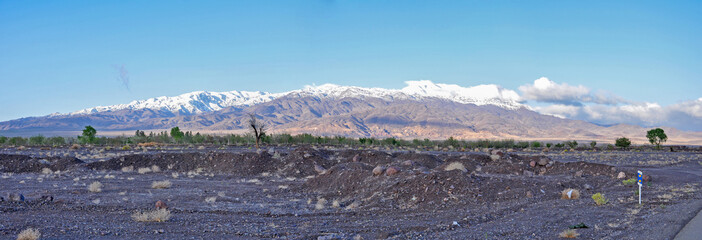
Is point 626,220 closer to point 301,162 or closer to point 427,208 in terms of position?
point 427,208

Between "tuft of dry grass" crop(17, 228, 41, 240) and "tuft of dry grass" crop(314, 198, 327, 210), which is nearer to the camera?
"tuft of dry grass" crop(17, 228, 41, 240)

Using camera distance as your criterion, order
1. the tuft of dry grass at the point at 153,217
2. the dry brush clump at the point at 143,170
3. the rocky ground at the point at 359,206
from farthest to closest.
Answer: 1. the dry brush clump at the point at 143,170
2. the tuft of dry grass at the point at 153,217
3. the rocky ground at the point at 359,206

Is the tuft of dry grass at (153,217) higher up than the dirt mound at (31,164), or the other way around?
the dirt mound at (31,164)

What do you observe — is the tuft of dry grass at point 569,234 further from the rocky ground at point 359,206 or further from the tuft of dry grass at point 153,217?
the tuft of dry grass at point 153,217

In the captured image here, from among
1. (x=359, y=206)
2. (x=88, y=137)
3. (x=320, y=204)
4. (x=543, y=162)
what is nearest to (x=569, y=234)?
(x=359, y=206)

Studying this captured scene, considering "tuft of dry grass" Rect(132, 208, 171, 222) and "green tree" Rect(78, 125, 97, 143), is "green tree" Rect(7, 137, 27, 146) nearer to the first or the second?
"green tree" Rect(78, 125, 97, 143)

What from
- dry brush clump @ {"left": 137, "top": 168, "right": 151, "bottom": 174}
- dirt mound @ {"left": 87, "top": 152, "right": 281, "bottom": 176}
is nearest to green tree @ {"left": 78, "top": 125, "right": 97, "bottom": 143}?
dirt mound @ {"left": 87, "top": 152, "right": 281, "bottom": 176}

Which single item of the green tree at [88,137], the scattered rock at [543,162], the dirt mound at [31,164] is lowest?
the dirt mound at [31,164]

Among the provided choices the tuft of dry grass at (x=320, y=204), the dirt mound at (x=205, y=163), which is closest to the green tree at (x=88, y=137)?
the dirt mound at (x=205, y=163)

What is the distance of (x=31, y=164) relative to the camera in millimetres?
31875

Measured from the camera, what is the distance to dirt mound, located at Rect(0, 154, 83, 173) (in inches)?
1229

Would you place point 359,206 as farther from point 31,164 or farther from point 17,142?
point 17,142

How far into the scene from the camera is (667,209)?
1447 cm

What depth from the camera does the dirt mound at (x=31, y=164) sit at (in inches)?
1229
